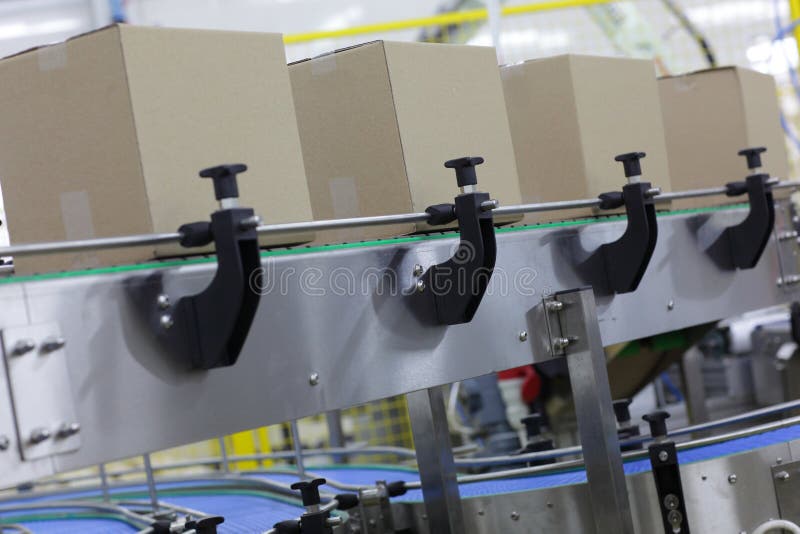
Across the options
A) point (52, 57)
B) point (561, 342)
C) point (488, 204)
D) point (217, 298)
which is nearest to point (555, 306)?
point (561, 342)

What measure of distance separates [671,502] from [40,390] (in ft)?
3.11

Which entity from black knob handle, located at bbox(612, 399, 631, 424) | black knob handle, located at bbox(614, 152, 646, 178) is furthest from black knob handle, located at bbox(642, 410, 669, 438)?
black knob handle, located at bbox(614, 152, 646, 178)

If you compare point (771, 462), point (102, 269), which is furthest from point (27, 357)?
point (771, 462)

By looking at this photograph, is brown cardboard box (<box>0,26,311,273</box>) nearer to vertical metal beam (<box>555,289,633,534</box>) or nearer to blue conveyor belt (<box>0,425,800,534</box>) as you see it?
vertical metal beam (<box>555,289,633,534</box>)

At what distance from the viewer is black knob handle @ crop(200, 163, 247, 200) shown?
0.97m

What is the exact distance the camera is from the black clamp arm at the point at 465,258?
4.06ft

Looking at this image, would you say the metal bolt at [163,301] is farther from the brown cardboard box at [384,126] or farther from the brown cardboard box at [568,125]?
the brown cardboard box at [568,125]

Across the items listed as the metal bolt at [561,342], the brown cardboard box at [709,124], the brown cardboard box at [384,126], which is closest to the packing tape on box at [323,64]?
the brown cardboard box at [384,126]

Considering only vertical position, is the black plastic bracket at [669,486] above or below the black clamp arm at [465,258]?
below

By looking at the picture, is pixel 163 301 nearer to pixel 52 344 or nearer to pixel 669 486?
pixel 52 344

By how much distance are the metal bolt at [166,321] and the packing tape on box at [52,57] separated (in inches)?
11.3

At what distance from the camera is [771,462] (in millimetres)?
1536

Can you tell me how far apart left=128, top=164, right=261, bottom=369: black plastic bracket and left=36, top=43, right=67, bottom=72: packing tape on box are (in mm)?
213

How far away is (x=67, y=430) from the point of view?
89 centimetres
